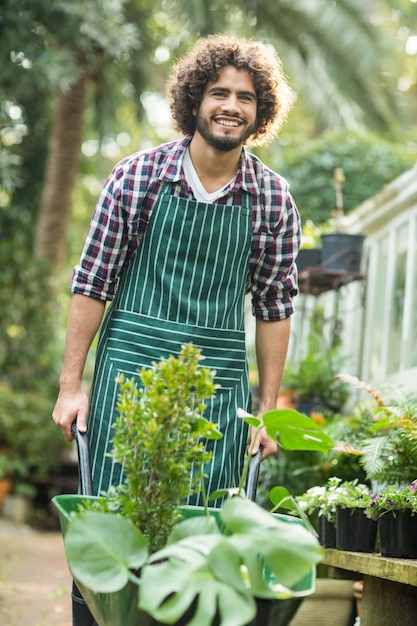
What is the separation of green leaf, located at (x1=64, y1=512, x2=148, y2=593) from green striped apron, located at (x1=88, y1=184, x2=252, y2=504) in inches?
34.9

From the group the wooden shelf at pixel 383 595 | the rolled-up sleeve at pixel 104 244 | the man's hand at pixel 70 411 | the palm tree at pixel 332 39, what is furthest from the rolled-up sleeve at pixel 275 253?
the palm tree at pixel 332 39

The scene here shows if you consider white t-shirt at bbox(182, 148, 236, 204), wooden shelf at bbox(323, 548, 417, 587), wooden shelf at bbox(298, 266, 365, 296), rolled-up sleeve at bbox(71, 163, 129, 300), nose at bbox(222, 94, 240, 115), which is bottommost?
wooden shelf at bbox(323, 548, 417, 587)

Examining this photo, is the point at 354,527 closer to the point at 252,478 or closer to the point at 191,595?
the point at 252,478

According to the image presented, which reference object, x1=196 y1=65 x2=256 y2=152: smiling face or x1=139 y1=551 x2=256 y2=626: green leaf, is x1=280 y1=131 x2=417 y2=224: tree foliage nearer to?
Answer: x1=196 y1=65 x2=256 y2=152: smiling face

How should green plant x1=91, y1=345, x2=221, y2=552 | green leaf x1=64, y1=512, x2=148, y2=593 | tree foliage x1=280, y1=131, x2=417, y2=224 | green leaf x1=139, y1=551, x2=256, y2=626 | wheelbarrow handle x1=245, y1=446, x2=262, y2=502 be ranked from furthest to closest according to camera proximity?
1. tree foliage x1=280, y1=131, x2=417, y2=224
2. wheelbarrow handle x1=245, y1=446, x2=262, y2=502
3. green plant x1=91, y1=345, x2=221, y2=552
4. green leaf x1=64, y1=512, x2=148, y2=593
5. green leaf x1=139, y1=551, x2=256, y2=626

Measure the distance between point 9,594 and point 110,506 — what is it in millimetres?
4259

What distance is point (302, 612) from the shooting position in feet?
7.56

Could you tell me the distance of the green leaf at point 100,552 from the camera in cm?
159

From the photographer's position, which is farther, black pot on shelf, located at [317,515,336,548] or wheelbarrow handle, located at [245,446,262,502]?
black pot on shelf, located at [317,515,336,548]

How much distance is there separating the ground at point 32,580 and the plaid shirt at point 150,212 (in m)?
2.59

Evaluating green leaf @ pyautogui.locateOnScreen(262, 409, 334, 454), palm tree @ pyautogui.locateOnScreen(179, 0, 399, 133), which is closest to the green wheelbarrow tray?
green leaf @ pyautogui.locateOnScreen(262, 409, 334, 454)

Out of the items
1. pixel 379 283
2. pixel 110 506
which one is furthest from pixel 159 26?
pixel 110 506

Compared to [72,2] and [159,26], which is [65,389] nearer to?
[72,2]

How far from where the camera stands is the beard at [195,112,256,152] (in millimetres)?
2752
